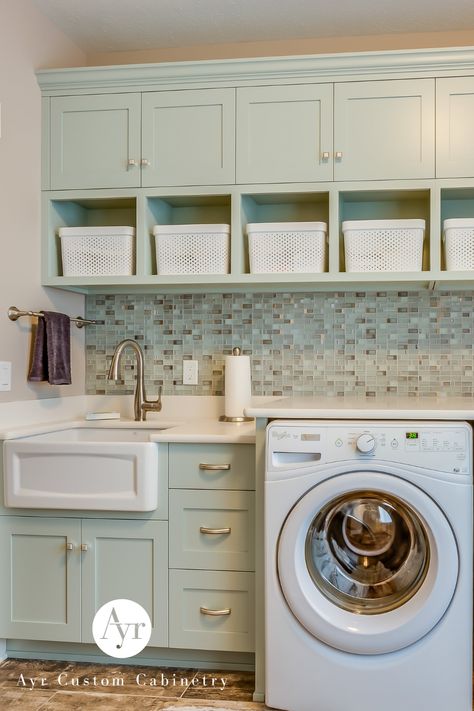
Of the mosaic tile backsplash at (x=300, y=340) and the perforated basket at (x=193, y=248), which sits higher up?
the perforated basket at (x=193, y=248)

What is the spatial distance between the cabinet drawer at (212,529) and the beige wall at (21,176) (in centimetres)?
85

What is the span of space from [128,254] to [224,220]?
1.62 ft

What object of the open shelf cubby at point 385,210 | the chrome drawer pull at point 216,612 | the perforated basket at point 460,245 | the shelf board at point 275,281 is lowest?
the chrome drawer pull at point 216,612

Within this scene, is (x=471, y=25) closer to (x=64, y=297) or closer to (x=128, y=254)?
(x=128, y=254)

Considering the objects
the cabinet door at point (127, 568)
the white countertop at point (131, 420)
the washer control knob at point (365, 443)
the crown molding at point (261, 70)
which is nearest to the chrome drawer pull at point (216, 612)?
the cabinet door at point (127, 568)

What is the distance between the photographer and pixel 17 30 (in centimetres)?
275

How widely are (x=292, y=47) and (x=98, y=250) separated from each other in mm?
1295

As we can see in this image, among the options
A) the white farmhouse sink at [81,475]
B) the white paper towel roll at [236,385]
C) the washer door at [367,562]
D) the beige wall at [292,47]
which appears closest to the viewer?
the washer door at [367,562]

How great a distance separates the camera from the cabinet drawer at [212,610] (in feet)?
7.95

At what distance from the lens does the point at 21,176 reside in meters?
2.80

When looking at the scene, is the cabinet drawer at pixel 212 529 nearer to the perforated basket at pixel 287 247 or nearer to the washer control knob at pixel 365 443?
the washer control knob at pixel 365 443

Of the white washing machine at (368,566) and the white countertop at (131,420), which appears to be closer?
the white washing machine at (368,566)

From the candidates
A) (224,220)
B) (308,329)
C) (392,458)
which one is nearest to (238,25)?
(224,220)

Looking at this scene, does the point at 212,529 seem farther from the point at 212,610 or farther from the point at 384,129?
the point at 384,129
